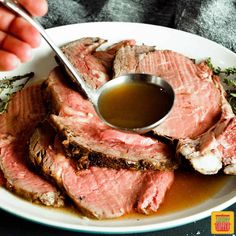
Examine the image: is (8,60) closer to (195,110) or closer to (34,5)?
(34,5)

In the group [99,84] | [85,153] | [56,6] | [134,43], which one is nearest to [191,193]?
[85,153]

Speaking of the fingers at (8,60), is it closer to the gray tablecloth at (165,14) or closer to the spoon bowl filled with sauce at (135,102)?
the spoon bowl filled with sauce at (135,102)

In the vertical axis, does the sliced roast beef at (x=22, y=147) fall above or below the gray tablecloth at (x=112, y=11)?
above

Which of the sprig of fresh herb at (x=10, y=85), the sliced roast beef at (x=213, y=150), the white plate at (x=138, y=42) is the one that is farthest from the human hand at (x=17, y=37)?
the sliced roast beef at (x=213, y=150)

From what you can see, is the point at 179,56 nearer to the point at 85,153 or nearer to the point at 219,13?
the point at 219,13

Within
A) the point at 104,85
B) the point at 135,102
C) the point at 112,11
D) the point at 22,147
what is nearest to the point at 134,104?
the point at 135,102
